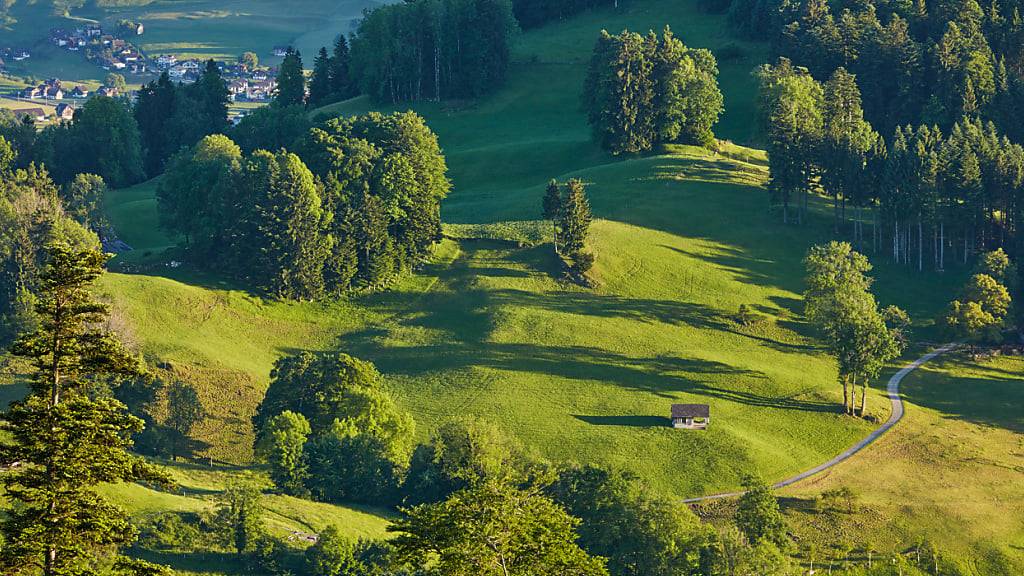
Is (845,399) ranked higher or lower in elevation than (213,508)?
higher

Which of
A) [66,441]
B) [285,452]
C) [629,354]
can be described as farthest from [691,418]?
[66,441]

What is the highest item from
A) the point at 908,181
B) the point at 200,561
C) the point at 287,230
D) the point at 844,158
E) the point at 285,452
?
the point at 844,158

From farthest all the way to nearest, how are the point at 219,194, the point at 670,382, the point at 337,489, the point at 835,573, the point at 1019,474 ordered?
1. the point at 219,194
2. the point at 670,382
3. the point at 1019,474
4. the point at 337,489
5. the point at 835,573

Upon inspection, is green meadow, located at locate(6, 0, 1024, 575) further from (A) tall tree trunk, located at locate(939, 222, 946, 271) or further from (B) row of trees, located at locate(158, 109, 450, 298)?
(A) tall tree trunk, located at locate(939, 222, 946, 271)

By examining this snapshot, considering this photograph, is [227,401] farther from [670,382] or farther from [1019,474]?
[1019,474]

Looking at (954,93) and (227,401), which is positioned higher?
(954,93)

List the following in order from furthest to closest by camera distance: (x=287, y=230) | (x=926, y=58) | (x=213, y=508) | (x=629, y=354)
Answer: (x=926, y=58) < (x=287, y=230) < (x=629, y=354) < (x=213, y=508)

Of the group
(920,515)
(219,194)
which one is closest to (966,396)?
(920,515)

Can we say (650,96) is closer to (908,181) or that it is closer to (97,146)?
(908,181)
